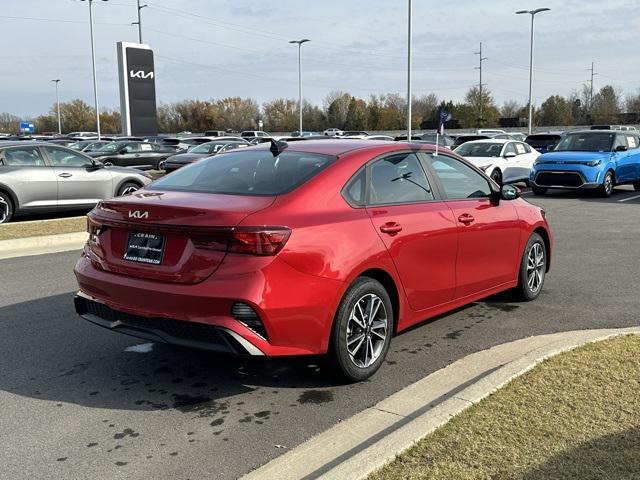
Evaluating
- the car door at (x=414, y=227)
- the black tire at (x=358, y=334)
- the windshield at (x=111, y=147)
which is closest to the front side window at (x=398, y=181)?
the car door at (x=414, y=227)

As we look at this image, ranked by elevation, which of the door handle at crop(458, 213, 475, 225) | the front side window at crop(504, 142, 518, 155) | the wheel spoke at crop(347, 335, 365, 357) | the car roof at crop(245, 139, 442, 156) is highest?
the car roof at crop(245, 139, 442, 156)

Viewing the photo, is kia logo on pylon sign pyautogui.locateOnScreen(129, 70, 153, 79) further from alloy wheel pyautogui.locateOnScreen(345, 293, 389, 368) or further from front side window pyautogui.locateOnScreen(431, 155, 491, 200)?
alloy wheel pyautogui.locateOnScreen(345, 293, 389, 368)

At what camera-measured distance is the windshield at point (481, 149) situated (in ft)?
65.2

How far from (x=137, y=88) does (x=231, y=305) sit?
40171mm

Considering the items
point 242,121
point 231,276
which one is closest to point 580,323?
point 231,276

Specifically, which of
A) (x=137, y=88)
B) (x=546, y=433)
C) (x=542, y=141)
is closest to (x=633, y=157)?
(x=542, y=141)

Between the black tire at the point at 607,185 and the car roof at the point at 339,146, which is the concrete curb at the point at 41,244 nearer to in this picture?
the car roof at the point at 339,146

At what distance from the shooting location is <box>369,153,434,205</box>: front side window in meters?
4.77

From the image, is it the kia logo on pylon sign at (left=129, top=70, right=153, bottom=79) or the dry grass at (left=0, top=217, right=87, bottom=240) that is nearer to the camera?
the dry grass at (left=0, top=217, right=87, bottom=240)

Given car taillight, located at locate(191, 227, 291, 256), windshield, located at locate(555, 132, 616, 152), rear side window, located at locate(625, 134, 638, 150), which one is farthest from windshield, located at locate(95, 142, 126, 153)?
car taillight, located at locate(191, 227, 291, 256)

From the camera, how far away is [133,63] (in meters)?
40.8

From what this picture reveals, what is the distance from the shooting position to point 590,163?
17.6 m

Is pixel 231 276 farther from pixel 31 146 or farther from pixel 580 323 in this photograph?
pixel 31 146

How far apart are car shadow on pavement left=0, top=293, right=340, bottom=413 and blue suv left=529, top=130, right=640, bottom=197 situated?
14.9 m
